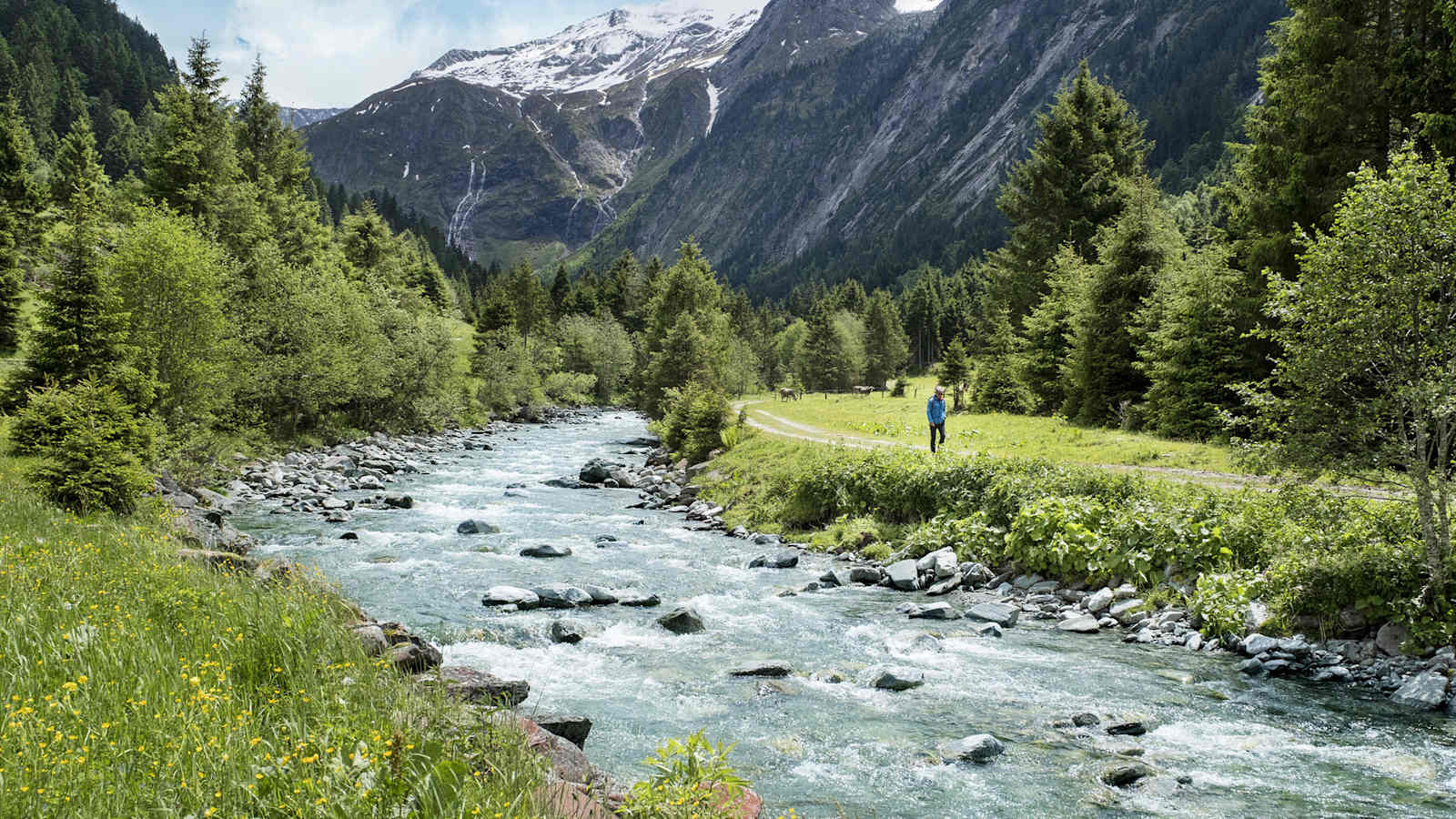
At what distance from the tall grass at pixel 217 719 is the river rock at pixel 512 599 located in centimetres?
607

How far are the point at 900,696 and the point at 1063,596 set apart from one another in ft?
20.7

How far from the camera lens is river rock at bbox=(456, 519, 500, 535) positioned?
864 inches

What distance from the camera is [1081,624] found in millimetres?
13234

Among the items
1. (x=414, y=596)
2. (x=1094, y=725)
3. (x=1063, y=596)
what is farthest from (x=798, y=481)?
(x=1094, y=725)

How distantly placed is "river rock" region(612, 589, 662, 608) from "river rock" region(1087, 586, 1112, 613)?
26.7 feet

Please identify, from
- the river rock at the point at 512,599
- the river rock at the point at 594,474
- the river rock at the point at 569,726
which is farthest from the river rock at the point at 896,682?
the river rock at the point at 594,474

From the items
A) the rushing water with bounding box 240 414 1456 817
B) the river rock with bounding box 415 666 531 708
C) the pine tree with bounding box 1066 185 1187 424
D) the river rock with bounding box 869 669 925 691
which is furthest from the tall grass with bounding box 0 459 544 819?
the pine tree with bounding box 1066 185 1187 424

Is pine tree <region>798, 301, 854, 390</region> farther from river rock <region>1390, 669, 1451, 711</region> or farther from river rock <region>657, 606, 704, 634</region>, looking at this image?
river rock <region>1390, 669, 1451, 711</region>

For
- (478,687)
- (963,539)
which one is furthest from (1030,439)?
(478,687)

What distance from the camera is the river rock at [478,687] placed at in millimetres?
7465

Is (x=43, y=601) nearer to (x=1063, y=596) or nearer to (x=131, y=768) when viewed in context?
(x=131, y=768)

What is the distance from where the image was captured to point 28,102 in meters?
114

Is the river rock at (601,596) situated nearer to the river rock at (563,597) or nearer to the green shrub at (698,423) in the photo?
the river rock at (563,597)

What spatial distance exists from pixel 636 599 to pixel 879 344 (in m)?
98.1
